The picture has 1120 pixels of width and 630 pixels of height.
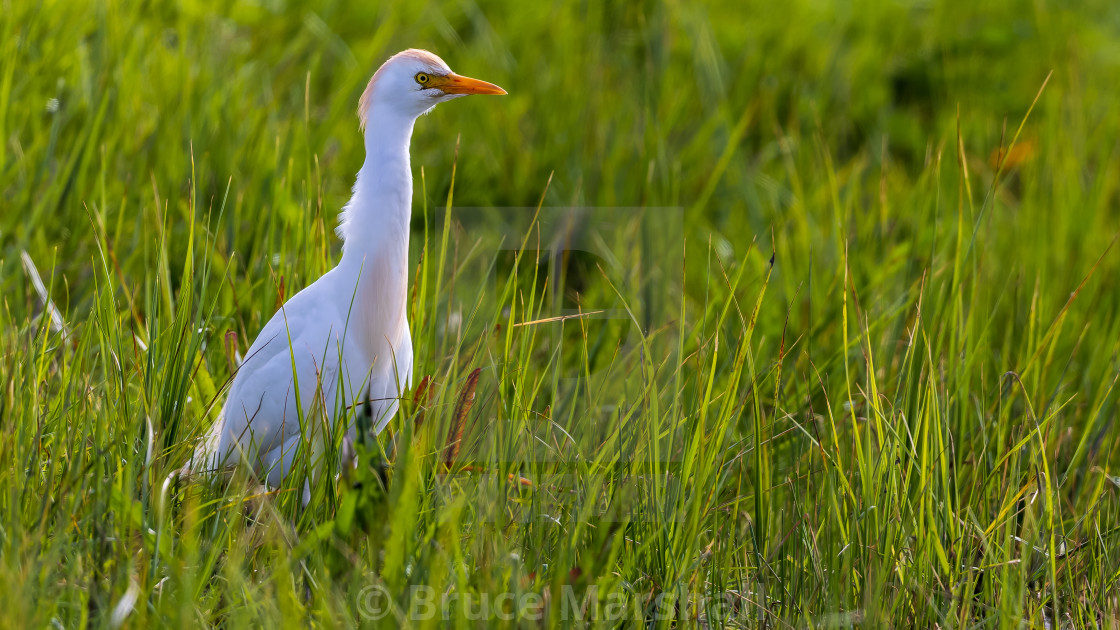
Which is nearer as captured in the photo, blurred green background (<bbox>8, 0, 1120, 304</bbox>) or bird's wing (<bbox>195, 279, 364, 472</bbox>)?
bird's wing (<bbox>195, 279, 364, 472</bbox>)

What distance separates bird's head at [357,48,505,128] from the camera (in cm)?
197

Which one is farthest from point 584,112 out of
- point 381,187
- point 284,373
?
point 284,373

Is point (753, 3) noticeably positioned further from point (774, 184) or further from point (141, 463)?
point (141, 463)

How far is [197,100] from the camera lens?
2979 millimetres

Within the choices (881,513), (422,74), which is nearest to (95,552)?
(422,74)

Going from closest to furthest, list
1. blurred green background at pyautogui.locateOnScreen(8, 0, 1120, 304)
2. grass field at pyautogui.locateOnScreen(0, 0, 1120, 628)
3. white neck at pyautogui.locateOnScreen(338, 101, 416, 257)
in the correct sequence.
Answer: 1. grass field at pyautogui.locateOnScreen(0, 0, 1120, 628)
2. white neck at pyautogui.locateOnScreen(338, 101, 416, 257)
3. blurred green background at pyautogui.locateOnScreen(8, 0, 1120, 304)

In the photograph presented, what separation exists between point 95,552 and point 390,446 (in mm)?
649

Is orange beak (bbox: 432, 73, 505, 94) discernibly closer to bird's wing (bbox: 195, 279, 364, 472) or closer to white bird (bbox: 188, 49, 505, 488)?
white bird (bbox: 188, 49, 505, 488)

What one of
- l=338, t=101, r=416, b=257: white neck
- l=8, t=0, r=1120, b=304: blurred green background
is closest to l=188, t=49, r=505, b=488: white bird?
l=338, t=101, r=416, b=257: white neck

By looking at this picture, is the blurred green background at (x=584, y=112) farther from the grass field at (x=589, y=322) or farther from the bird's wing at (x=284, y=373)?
the bird's wing at (x=284, y=373)

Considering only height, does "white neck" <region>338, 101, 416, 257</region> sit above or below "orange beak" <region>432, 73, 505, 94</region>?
below

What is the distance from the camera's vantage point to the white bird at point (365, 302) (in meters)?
1.95

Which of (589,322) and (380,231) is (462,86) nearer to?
(380,231)

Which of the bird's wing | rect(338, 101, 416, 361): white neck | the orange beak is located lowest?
the bird's wing
